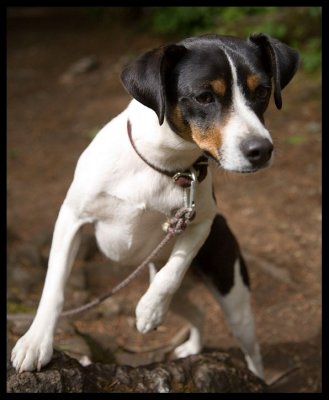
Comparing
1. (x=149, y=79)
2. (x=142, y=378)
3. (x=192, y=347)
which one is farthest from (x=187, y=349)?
(x=149, y=79)

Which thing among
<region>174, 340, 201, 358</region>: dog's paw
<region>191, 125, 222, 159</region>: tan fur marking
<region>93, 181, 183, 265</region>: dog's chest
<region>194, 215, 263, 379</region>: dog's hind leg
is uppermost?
<region>191, 125, 222, 159</region>: tan fur marking

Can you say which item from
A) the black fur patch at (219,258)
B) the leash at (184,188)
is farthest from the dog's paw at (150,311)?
the black fur patch at (219,258)

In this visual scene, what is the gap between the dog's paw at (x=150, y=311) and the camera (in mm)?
3352

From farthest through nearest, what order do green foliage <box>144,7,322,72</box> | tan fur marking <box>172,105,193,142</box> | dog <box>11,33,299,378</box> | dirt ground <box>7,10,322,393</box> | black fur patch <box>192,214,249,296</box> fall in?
1. green foliage <box>144,7,322,72</box>
2. dirt ground <box>7,10,322,393</box>
3. black fur patch <box>192,214,249,296</box>
4. tan fur marking <box>172,105,193,142</box>
5. dog <box>11,33,299,378</box>

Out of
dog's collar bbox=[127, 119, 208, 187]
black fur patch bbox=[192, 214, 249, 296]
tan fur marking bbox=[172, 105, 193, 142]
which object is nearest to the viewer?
tan fur marking bbox=[172, 105, 193, 142]

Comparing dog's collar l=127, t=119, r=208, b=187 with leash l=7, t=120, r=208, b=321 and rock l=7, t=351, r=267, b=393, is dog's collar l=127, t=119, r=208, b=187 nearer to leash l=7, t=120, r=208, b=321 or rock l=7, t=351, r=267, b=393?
leash l=7, t=120, r=208, b=321

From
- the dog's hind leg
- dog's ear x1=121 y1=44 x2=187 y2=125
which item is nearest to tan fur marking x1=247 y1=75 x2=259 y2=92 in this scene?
dog's ear x1=121 y1=44 x2=187 y2=125

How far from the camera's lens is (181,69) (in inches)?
122

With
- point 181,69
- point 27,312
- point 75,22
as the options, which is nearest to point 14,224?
point 27,312

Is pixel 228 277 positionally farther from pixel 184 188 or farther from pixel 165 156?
pixel 165 156

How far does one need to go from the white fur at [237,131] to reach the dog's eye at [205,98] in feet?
0.33

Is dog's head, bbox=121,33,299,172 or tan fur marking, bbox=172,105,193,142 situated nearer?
dog's head, bbox=121,33,299,172

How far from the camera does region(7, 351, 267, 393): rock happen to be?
3.24m

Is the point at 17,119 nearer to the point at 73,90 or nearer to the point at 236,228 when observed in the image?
the point at 73,90
